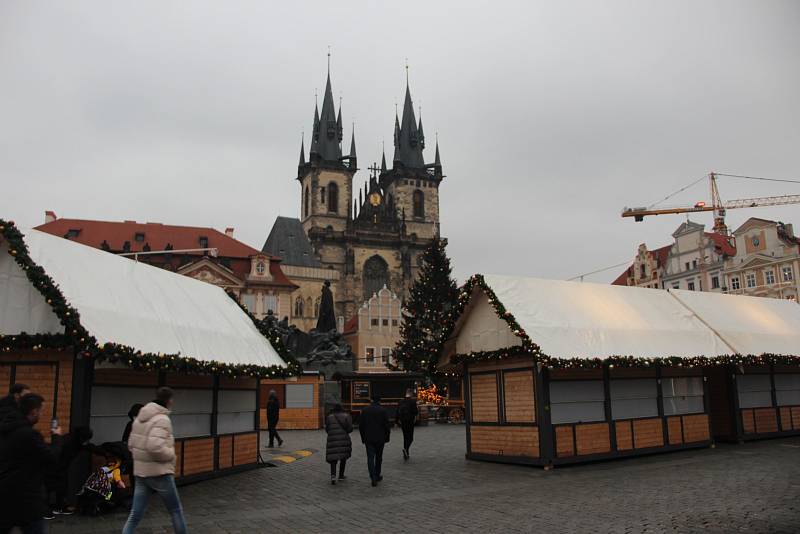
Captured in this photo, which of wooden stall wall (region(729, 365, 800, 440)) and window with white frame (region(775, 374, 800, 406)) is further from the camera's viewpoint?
window with white frame (region(775, 374, 800, 406))

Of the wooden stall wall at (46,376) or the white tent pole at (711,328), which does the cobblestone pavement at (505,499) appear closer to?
the wooden stall wall at (46,376)

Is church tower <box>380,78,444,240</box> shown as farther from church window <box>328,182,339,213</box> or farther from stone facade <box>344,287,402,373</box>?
stone facade <box>344,287,402,373</box>

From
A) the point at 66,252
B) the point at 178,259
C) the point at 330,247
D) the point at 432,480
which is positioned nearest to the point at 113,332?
the point at 66,252

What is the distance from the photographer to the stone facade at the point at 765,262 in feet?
172

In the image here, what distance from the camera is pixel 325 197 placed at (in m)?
95.0

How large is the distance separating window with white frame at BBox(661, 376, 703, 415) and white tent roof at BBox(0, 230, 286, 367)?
346 inches

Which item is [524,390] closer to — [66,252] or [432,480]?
[432,480]

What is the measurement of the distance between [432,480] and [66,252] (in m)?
7.41

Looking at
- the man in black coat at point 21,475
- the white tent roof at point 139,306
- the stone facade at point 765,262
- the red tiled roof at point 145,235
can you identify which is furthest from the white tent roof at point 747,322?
the red tiled roof at point 145,235

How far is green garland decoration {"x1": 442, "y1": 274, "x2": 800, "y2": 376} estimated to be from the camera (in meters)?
13.8

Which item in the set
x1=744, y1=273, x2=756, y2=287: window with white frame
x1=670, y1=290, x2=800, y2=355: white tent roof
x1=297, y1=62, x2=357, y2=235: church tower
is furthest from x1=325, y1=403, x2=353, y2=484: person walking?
x1=297, y1=62, x2=357, y2=235: church tower

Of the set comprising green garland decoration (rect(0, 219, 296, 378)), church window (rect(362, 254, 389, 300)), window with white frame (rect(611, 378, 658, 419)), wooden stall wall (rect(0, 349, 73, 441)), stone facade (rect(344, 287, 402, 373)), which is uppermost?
Answer: church window (rect(362, 254, 389, 300))

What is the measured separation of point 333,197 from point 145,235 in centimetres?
3743

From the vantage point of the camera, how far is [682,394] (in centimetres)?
1678
